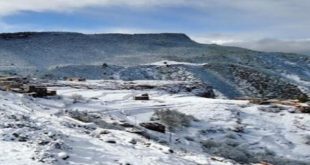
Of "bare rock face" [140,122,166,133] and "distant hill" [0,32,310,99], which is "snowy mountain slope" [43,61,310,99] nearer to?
"distant hill" [0,32,310,99]

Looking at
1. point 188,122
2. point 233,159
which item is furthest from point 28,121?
point 188,122

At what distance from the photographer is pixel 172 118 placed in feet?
67.2

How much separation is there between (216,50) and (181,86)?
22.7 m

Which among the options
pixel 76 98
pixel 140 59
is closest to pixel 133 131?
pixel 76 98

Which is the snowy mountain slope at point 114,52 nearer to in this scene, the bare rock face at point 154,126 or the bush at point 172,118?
the bush at point 172,118

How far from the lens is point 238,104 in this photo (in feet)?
77.7

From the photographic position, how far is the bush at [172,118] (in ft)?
66.1

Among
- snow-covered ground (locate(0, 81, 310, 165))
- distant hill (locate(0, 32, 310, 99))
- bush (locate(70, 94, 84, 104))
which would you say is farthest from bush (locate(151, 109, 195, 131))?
distant hill (locate(0, 32, 310, 99))

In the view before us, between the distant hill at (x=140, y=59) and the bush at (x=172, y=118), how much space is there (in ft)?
50.0

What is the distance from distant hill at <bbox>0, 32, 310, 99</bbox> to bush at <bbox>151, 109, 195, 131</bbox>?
600 inches

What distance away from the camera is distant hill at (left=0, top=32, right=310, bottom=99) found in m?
38.5

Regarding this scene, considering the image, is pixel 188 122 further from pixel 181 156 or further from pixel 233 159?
pixel 181 156

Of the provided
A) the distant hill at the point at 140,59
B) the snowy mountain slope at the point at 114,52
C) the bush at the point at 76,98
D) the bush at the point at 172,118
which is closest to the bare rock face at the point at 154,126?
the bush at the point at 172,118

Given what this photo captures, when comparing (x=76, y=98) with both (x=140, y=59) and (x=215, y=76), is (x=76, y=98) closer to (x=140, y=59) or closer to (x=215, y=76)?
(x=215, y=76)
